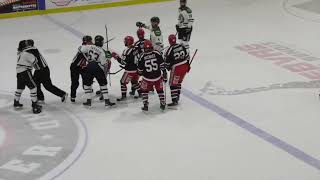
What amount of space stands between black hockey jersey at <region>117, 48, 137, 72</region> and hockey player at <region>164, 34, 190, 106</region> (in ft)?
1.76

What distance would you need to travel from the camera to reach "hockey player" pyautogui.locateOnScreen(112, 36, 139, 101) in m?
9.05

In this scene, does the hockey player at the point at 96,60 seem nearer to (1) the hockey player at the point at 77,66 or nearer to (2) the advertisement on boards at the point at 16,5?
(1) the hockey player at the point at 77,66

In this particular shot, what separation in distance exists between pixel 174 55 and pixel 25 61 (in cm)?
224

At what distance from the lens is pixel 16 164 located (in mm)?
→ 7152

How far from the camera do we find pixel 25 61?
8.67 meters

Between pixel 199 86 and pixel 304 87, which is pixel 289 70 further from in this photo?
pixel 199 86

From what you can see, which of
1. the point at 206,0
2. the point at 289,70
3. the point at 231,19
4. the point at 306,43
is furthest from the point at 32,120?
the point at 206,0

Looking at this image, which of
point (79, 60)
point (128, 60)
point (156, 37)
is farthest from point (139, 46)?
point (79, 60)

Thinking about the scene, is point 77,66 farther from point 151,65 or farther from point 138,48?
point 151,65

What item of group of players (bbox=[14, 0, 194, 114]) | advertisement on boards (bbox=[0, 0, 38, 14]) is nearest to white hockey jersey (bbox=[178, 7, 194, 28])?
group of players (bbox=[14, 0, 194, 114])

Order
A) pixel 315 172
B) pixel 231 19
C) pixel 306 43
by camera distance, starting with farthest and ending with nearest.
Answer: pixel 231 19, pixel 306 43, pixel 315 172

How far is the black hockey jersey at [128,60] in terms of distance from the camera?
29.7 ft

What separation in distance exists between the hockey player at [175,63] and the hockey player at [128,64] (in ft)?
1.84

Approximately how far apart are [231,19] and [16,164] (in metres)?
9.13
